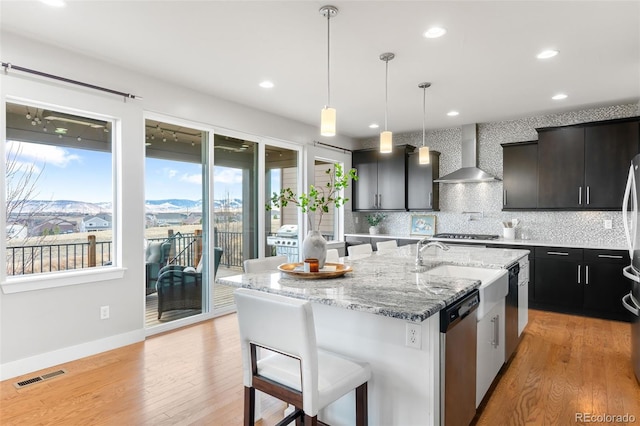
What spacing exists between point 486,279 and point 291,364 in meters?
1.66

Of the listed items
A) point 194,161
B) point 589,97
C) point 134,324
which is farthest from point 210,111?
point 589,97

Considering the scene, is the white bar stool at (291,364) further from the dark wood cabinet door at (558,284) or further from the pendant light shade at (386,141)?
the dark wood cabinet door at (558,284)

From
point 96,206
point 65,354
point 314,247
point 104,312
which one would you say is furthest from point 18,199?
point 314,247

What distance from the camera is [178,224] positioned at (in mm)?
4105

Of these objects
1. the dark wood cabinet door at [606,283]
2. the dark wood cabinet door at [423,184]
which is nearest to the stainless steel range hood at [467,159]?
the dark wood cabinet door at [423,184]

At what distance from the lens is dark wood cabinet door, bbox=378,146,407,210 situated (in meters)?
6.20

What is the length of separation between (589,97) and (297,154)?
3.90 metres

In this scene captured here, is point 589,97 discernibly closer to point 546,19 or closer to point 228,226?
point 546,19

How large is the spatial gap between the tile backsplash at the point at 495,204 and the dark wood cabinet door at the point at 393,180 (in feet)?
1.50

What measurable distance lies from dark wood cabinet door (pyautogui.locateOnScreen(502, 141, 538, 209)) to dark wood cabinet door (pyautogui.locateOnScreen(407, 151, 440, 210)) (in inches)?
41.5

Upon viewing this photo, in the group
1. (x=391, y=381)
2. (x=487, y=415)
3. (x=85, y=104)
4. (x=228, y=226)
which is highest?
(x=85, y=104)

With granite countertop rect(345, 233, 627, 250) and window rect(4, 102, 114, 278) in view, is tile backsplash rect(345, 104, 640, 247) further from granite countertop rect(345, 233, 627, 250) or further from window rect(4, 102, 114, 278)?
window rect(4, 102, 114, 278)

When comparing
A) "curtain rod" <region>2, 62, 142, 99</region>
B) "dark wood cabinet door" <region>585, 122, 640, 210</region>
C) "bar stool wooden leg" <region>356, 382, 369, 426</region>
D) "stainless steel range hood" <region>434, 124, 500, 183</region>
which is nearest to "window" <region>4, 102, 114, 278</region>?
"curtain rod" <region>2, 62, 142, 99</region>

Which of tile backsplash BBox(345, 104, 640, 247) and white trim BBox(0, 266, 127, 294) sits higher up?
tile backsplash BBox(345, 104, 640, 247)
